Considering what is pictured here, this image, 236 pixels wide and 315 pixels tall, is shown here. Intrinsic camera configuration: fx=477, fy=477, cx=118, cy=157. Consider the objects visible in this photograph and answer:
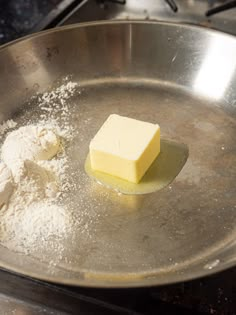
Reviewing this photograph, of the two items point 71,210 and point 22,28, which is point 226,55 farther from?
point 22,28

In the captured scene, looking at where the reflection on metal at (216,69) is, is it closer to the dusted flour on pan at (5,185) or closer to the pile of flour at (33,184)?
the pile of flour at (33,184)

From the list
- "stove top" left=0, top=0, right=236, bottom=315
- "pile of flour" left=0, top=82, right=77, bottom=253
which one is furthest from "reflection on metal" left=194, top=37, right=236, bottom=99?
"stove top" left=0, top=0, right=236, bottom=315

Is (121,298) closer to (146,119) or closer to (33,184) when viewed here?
(33,184)

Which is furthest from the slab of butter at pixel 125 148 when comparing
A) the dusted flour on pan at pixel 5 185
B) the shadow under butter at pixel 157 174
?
the dusted flour on pan at pixel 5 185

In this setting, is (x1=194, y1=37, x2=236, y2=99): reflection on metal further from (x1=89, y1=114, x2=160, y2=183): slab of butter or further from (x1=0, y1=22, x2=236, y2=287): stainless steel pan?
(x1=89, y1=114, x2=160, y2=183): slab of butter

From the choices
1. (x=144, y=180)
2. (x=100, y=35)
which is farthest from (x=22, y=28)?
(x=144, y=180)

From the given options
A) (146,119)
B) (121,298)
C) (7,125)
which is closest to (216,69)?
(146,119)
